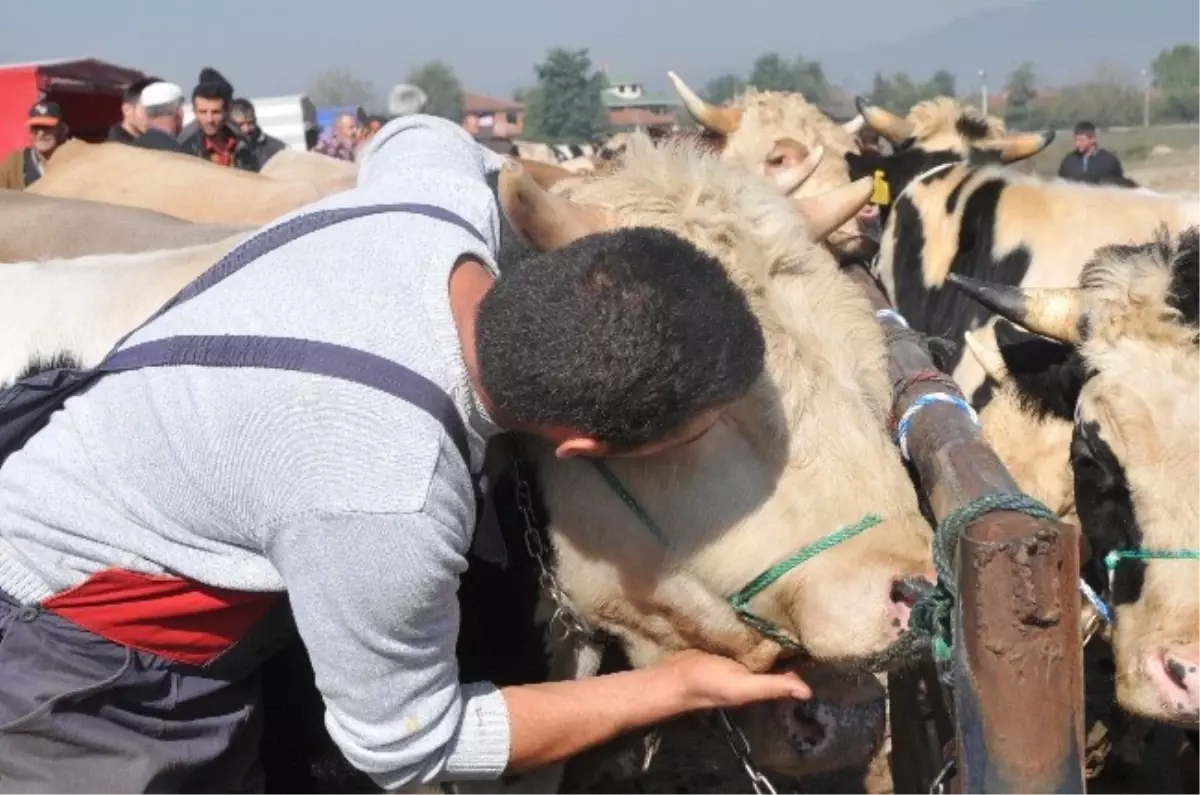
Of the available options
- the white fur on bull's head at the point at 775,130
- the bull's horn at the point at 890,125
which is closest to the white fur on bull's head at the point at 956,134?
the bull's horn at the point at 890,125

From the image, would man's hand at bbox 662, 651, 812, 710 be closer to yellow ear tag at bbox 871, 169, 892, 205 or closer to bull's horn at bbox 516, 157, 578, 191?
bull's horn at bbox 516, 157, 578, 191

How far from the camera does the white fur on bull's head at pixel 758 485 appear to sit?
2242mm

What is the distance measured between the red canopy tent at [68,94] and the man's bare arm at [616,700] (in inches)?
403

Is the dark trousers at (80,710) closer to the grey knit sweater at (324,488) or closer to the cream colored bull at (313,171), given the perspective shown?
the grey knit sweater at (324,488)

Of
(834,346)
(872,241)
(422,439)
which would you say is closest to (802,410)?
(834,346)

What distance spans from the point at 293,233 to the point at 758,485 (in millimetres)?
906

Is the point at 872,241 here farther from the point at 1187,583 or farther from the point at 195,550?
the point at 195,550

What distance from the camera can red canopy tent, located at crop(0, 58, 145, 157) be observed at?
11820 mm

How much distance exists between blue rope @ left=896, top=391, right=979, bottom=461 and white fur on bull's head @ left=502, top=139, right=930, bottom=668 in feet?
0.18

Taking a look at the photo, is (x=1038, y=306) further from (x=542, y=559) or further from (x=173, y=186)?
(x=173, y=186)

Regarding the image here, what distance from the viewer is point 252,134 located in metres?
9.57

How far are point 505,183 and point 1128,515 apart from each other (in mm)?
1871

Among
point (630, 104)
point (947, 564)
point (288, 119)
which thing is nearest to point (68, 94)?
point (288, 119)

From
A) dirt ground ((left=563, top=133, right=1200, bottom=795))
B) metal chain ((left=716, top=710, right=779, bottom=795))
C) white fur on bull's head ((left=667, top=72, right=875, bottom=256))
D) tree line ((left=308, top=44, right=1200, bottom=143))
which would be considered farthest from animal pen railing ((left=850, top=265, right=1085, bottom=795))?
tree line ((left=308, top=44, right=1200, bottom=143))
